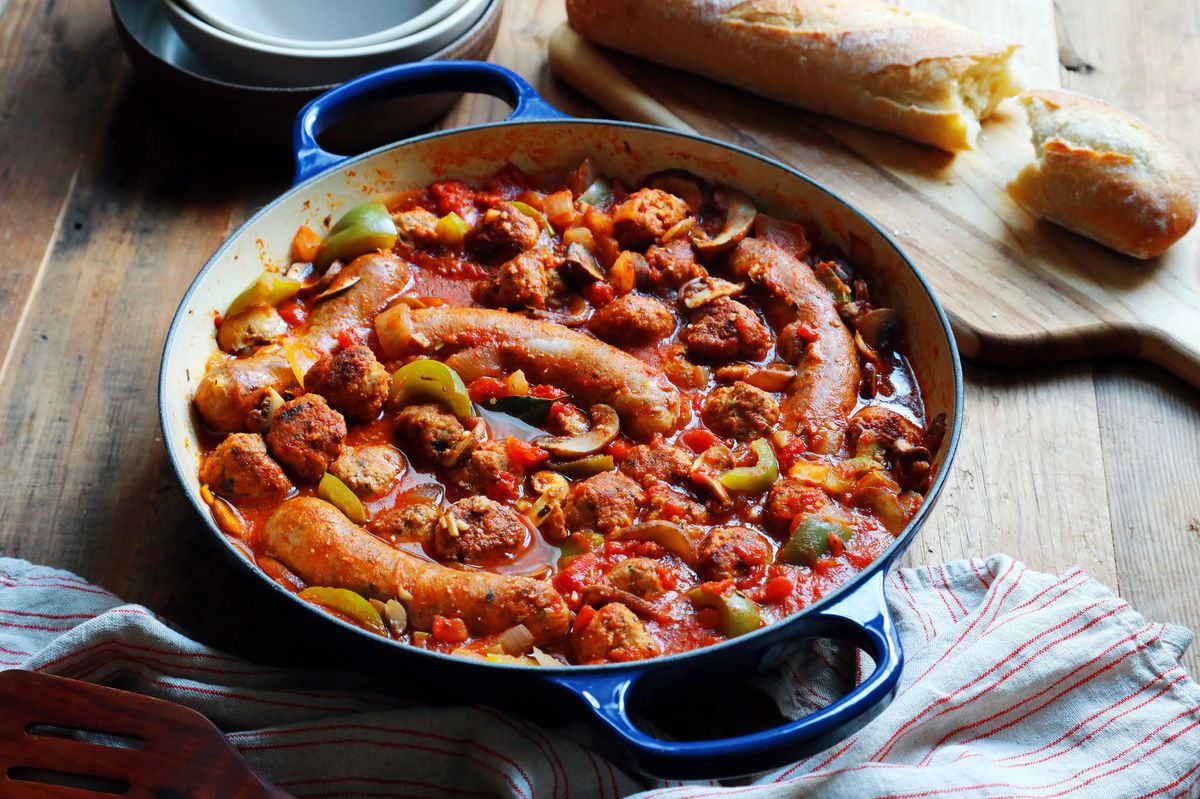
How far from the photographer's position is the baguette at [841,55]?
423 cm

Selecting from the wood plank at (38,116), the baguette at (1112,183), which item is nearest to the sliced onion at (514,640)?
the wood plank at (38,116)

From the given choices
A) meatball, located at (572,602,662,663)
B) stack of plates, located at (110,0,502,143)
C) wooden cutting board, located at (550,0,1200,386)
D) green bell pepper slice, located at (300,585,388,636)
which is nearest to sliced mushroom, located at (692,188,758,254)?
wooden cutting board, located at (550,0,1200,386)

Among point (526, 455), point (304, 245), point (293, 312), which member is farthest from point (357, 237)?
point (526, 455)

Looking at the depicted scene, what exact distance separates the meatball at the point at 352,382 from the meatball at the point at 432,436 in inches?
3.8

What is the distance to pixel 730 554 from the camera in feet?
9.36

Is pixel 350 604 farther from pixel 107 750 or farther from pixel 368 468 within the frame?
pixel 107 750

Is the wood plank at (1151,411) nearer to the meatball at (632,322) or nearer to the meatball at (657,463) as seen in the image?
the meatball at (657,463)

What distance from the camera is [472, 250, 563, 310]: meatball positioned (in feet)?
11.5

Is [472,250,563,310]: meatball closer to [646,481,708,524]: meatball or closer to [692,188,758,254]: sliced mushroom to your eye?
[692,188,758,254]: sliced mushroom

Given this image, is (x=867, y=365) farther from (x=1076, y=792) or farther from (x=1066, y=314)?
(x=1076, y=792)

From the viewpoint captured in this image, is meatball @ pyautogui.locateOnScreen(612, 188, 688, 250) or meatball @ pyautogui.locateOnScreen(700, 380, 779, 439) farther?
meatball @ pyautogui.locateOnScreen(612, 188, 688, 250)

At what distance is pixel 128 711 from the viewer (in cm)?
252

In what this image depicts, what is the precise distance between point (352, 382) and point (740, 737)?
1.41 meters

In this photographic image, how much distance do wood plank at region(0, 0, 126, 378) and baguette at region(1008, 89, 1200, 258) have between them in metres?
3.45
